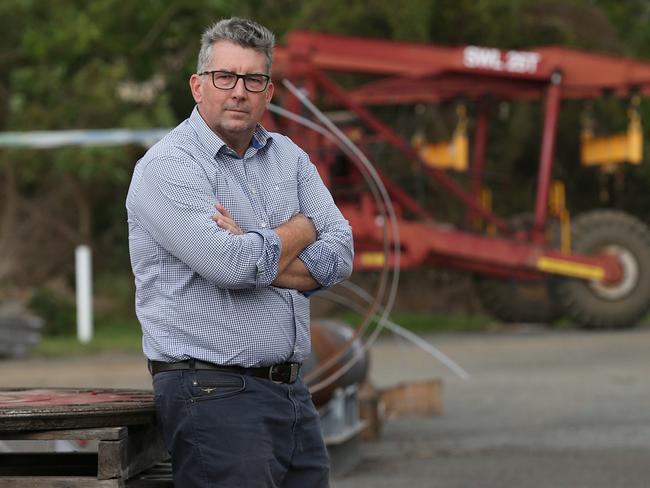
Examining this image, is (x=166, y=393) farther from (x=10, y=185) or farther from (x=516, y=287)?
(x=10, y=185)

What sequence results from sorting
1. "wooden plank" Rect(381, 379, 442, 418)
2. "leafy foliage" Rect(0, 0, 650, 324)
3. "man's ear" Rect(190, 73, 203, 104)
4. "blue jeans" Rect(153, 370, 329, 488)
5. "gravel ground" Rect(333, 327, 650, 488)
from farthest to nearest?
"leafy foliage" Rect(0, 0, 650, 324) < "wooden plank" Rect(381, 379, 442, 418) < "gravel ground" Rect(333, 327, 650, 488) < "man's ear" Rect(190, 73, 203, 104) < "blue jeans" Rect(153, 370, 329, 488)

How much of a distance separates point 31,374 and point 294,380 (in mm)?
10700

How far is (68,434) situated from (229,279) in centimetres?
63

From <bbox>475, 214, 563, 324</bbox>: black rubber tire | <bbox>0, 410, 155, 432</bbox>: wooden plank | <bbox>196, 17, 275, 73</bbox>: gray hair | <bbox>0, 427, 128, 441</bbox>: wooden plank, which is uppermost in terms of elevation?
<bbox>196, 17, 275, 73</bbox>: gray hair

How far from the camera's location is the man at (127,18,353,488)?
3834mm

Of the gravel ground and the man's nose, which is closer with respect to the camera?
the man's nose

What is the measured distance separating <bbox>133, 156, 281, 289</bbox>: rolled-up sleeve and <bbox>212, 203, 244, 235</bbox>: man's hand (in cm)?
2

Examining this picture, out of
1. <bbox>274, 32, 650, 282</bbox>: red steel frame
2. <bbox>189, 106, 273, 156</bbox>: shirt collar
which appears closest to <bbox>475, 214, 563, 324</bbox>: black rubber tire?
<bbox>274, 32, 650, 282</bbox>: red steel frame

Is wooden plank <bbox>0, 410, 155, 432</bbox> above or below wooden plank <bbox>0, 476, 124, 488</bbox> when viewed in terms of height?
above

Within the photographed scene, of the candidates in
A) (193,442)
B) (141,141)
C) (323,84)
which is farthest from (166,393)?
(141,141)

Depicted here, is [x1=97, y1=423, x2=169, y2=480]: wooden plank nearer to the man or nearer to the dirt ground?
the man

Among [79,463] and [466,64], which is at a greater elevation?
[466,64]

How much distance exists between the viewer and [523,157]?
878 inches


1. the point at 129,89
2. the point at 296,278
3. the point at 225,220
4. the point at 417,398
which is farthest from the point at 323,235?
the point at 129,89
